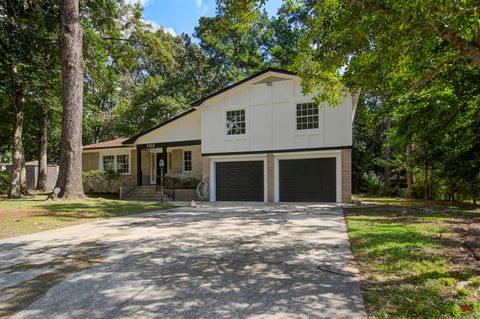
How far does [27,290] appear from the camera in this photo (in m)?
4.04

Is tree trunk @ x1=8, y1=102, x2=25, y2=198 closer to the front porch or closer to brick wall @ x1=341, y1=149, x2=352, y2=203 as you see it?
the front porch

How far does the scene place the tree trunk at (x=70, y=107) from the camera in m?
13.6

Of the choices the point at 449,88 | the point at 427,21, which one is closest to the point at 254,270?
the point at 427,21

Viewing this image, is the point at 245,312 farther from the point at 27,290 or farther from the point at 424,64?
the point at 424,64

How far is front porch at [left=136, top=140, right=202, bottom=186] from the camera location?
20.5 metres

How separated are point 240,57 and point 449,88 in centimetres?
2435

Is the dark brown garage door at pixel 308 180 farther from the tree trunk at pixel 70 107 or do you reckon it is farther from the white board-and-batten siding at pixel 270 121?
the tree trunk at pixel 70 107

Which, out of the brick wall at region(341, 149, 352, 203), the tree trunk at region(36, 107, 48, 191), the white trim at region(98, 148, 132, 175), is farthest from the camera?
the tree trunk at region(36, 107, 48, 191)

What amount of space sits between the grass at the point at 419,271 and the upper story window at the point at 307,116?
965 centimetres

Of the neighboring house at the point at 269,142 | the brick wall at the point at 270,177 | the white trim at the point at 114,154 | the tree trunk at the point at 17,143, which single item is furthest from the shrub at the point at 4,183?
the brick wall at the point at 270,177

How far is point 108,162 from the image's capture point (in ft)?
80.2

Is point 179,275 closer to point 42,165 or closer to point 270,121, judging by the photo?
point 270,121

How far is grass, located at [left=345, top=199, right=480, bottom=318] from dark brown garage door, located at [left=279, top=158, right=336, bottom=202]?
8.76m

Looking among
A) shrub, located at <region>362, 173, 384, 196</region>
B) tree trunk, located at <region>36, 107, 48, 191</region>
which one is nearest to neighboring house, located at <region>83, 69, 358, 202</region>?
tree trunk, located at <region>36, 107, 48, 191</region>
